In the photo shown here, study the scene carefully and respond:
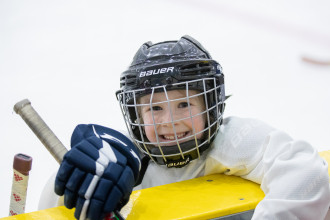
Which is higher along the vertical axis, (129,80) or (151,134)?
(129,80)

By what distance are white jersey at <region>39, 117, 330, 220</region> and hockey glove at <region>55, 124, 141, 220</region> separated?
286mm

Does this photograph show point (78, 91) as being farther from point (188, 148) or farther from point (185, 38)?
point (188, 148)

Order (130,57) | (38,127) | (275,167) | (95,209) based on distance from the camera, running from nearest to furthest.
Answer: (95,209)
(275,167)
(38,127)
(130,57)

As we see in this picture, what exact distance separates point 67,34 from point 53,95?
453mm

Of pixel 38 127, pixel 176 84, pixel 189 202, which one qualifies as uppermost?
pixel 176 84

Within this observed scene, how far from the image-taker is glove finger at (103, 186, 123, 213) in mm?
662

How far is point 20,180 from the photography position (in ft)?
3.25

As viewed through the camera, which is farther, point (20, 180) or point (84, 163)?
point (20, 180)

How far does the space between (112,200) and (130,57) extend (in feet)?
4.85

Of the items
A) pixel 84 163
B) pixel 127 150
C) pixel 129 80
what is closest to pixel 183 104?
pixel 129 80

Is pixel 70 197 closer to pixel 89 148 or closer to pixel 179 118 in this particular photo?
pixel 89 148

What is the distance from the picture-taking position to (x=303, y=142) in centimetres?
80

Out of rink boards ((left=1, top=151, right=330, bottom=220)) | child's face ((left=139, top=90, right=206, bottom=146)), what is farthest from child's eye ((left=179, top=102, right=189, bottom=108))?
rink boards ((left=1, top=151, right=330, bottom=220))

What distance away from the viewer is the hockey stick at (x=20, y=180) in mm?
968
